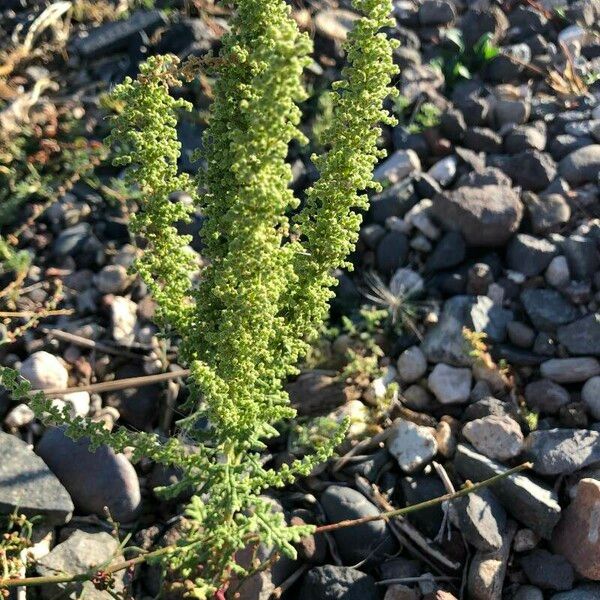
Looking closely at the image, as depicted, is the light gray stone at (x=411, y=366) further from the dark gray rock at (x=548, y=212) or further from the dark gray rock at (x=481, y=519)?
the dark gray rock at (x=548, y=212)

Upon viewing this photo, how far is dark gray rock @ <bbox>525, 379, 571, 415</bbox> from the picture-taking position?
13.2 ft

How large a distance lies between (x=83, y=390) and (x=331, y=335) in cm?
141

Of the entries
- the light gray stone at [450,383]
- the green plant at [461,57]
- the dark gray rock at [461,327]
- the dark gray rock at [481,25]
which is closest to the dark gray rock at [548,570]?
the light gray stone at [450,383]

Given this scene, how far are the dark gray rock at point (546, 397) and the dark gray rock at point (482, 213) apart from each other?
0.99 metres

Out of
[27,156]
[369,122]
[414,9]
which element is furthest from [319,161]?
[414,9]

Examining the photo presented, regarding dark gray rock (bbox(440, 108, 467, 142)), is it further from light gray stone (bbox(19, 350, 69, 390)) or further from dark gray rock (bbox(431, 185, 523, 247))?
light gray stone (bbox(19, 350, 69, 390))

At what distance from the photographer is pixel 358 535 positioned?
3631 millimetres

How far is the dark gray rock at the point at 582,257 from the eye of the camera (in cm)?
443

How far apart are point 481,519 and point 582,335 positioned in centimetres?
125

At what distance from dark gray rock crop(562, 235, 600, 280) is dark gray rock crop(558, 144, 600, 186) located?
1.94 feet

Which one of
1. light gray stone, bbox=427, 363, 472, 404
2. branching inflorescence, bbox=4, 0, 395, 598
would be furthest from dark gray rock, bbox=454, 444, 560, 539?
branching inflorescence, bbox=4, 0, 395, 598

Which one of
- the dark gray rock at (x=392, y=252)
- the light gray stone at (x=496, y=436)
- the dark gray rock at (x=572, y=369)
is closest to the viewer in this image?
the light gray stone at (x=496, y=436)

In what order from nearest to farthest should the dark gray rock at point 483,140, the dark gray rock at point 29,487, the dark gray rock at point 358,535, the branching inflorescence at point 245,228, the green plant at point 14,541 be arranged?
the branching inflorescence at point 245,228, the green plant at point 14,541, the dark gray rock at point 29,487, the dark gray rock at point 358,535, the dark gray rock at point 483,140

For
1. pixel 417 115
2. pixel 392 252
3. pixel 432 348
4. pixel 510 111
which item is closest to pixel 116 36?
pixel 417 115
